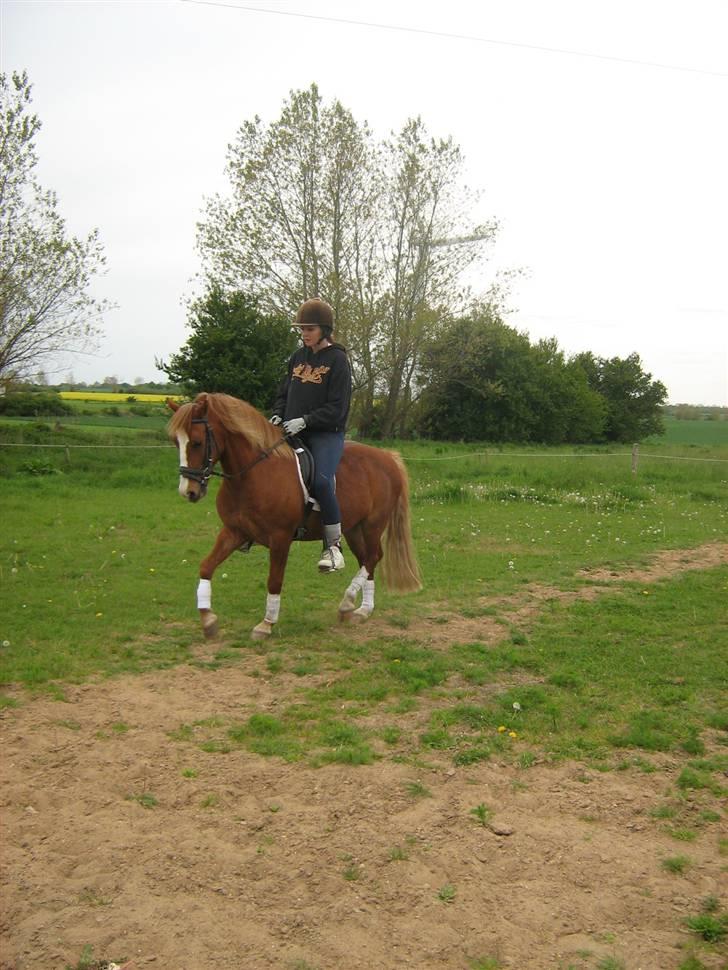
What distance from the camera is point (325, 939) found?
313cm

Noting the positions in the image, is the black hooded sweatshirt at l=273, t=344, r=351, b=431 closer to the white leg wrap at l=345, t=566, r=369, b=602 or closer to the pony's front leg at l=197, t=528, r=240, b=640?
the pony's front leg at l=197, t=528, r=240, b=640

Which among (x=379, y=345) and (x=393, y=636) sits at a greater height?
(x=379, y=345)

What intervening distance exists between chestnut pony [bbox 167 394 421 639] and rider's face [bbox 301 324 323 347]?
0.86 m

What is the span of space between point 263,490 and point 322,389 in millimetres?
1129

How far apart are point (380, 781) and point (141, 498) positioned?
534 inches

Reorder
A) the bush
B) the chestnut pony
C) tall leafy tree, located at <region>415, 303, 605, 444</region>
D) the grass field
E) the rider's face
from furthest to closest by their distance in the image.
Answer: tall leafy tree, located at <region>415, 303, 605, 444</region>, the bush, the rider's face, the chestnut pony, the grass field

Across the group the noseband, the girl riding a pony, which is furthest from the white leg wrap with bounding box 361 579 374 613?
the noseband

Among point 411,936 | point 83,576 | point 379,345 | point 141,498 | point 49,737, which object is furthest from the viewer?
point 379,345

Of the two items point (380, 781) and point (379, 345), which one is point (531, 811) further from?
point (379, 345)

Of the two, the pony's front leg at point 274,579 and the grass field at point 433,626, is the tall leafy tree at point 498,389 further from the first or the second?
the pony's front leg at point 274,579

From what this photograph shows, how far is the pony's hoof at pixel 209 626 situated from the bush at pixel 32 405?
73.5 feet

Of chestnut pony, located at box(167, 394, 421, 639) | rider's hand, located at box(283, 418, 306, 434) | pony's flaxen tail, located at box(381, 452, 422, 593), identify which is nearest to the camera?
chestnut pony, located at box(167, 394, 421, 639)

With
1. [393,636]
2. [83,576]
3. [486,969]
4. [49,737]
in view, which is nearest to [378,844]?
[486,969]

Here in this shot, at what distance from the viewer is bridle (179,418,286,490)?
661 centimetres
